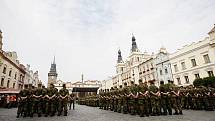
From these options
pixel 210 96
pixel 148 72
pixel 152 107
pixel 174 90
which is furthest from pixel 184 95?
pixel 148 72

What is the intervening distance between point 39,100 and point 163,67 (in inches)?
1115

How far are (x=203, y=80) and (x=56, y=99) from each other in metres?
16.3

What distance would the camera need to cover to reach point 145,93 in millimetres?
10227

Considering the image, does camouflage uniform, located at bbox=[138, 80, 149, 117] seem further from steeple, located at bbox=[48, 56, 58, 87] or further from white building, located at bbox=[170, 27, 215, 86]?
steeple, located at bbox=[48, 56, 58, 87]

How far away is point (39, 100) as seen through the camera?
10922 mm

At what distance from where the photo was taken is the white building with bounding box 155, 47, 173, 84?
1290 inches

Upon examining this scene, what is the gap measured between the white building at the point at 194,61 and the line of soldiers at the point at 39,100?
2168 cm

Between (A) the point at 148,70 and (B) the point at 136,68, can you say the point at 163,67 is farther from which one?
(B) the point at 136,68

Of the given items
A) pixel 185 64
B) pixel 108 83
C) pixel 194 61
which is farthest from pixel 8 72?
pixel 108 83

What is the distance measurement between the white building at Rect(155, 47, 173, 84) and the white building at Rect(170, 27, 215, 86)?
1183 millimetres

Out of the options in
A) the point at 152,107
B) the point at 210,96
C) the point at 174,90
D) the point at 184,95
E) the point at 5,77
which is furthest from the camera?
the point at 5,77

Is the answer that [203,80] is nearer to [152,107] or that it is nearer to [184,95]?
[184,95]

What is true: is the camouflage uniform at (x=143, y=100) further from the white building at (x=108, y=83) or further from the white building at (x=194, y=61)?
the white building at (x=108, y=83)

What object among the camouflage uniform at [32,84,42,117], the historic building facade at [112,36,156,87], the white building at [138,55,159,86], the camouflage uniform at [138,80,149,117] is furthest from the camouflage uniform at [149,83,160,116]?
the white building at [138,55,159,86]
